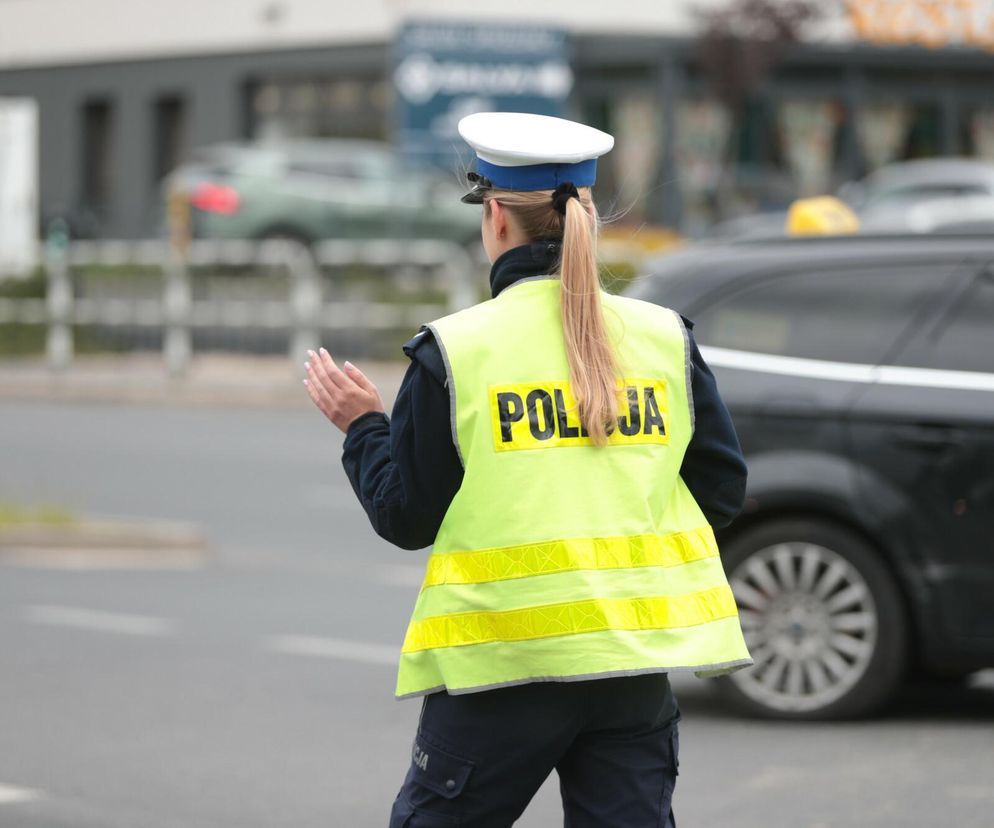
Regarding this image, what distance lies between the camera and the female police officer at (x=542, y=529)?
11.5 ft

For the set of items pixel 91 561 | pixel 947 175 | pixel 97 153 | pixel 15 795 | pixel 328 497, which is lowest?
pixel 97 153

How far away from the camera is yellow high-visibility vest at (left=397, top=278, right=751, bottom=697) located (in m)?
3.50

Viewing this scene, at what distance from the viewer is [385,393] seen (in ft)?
72.3

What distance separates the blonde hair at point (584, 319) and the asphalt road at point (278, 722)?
2.90 metres

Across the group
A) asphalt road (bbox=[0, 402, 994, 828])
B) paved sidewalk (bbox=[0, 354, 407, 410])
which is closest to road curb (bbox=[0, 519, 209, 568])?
asphalt road (bbox=[0, 402, 994, 828])

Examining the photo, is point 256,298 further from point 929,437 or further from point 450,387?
point 450,387

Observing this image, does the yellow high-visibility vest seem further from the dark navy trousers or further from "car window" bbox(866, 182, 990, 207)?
"car window" bbox(866, 182, 990, 207)

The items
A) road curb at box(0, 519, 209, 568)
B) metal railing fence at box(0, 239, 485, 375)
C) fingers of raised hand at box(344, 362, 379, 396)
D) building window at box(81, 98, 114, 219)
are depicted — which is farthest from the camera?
building window at box(81, 98, 114, 219)

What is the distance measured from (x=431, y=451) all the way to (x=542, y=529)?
0.22 meters

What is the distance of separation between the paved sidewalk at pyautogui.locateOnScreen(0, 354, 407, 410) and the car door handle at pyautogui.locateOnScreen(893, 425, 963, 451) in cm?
1485

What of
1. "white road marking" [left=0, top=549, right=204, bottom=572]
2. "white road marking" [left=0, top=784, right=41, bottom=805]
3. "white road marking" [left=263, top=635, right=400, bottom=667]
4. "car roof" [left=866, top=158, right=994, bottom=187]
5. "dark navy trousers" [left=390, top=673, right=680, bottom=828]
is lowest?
"white road marking" [left=0, top=549, right=204, bottom=572]

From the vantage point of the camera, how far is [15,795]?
652cm

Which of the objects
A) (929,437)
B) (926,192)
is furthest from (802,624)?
(926,192)

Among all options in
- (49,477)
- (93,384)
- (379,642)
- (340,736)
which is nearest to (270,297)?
(93,384)
